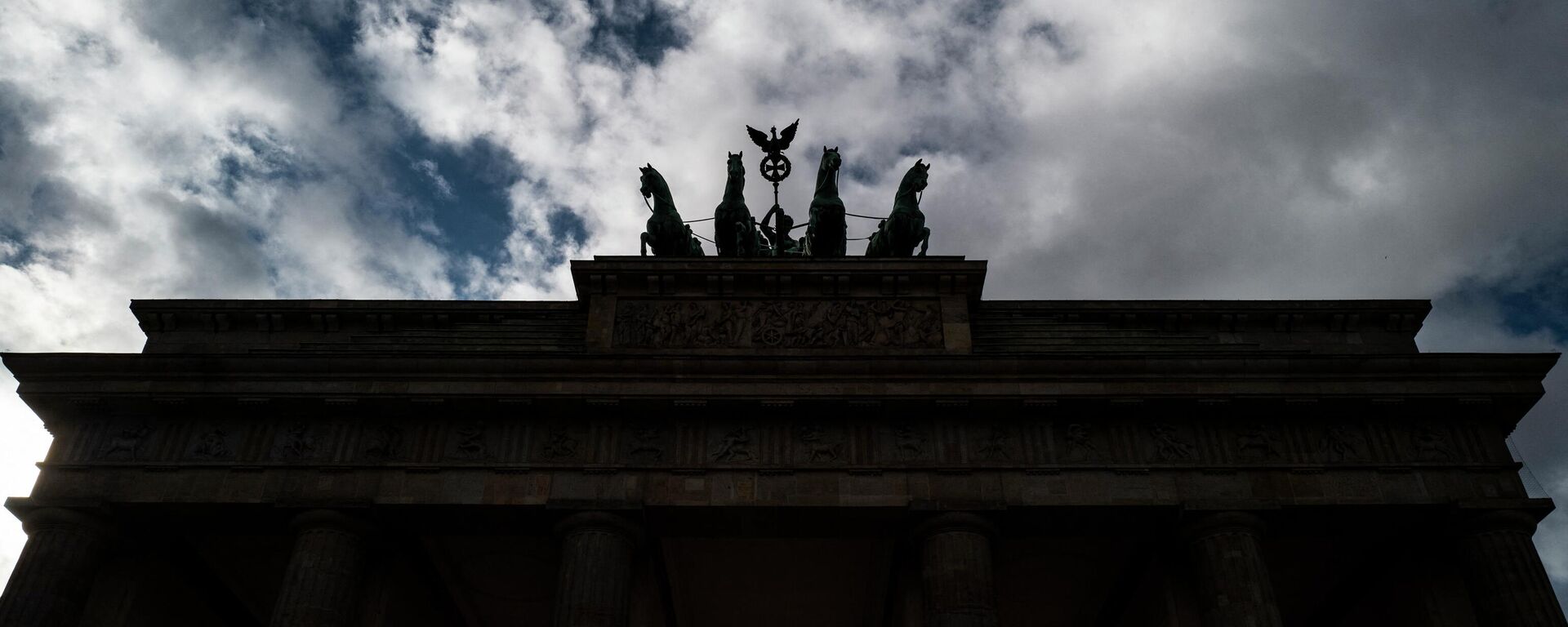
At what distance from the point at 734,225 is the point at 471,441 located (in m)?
8.30

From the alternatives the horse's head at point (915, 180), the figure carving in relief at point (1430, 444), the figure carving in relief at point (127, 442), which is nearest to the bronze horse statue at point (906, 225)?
the horse's head at point (915, 180)

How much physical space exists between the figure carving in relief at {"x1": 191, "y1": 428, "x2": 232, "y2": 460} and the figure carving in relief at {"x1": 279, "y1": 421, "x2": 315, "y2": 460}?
3.48 feet

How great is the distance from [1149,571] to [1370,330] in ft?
24.1

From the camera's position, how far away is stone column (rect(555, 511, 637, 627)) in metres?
20.7

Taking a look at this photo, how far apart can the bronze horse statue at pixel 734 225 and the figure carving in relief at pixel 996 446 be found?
7493 millimetres

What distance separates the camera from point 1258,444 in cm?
2277

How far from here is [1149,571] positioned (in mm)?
24062

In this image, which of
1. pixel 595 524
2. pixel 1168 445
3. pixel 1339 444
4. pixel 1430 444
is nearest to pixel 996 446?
A: pixel 1168 445

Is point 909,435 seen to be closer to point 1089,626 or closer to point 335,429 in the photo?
point 1089,626

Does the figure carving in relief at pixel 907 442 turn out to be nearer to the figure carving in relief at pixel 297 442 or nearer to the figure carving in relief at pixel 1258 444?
the figure carving in relief at pixel 1258 444

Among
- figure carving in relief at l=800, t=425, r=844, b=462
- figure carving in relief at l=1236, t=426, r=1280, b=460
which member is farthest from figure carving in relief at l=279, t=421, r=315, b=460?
figure carving in relief at l=1236, t=426, r=1280, b=460

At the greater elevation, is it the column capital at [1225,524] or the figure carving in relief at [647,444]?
the figure carving in relief at [647,444]

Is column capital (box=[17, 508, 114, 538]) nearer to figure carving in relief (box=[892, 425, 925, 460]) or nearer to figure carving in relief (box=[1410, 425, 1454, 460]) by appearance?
figure carving in relief (box=[892, 425, 925, 460])

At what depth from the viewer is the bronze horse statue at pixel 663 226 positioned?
27.7 m
